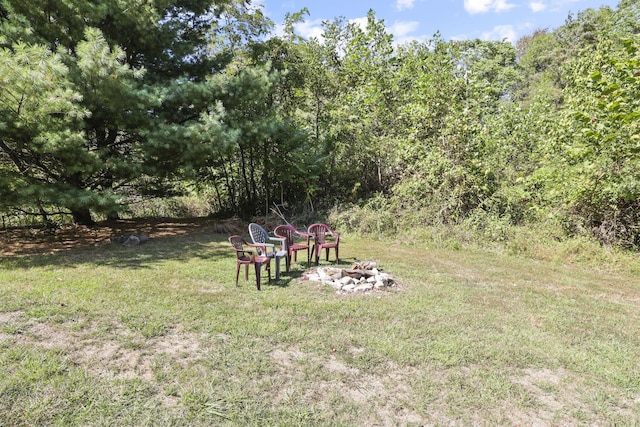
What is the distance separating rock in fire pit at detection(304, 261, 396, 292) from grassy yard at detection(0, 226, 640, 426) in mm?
161

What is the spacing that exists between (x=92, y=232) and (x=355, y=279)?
21.2 ft

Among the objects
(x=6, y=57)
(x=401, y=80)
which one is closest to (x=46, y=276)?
(x=6, y=57)

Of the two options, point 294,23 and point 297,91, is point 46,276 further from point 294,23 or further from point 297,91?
point 294,23

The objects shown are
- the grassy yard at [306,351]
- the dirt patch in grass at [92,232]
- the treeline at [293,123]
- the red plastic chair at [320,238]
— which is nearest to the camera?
the grassy yard at [306,351]

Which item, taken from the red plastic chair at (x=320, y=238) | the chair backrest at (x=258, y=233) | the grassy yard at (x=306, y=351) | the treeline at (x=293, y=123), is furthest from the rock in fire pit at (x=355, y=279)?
the treeline at (x=293, y=123)

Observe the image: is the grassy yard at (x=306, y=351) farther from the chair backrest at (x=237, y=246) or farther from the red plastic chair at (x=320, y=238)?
the red plastic chair at (x=320, y=238)

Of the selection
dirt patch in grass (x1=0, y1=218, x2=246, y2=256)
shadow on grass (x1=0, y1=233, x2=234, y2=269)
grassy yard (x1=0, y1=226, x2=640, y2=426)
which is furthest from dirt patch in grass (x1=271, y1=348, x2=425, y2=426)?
dirt patch in grass (x1=0, y1=218, x2=246, y2=256)

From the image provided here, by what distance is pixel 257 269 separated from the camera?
4.11 metres

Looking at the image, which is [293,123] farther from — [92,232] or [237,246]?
[237,246]

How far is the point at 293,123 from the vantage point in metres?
9.64

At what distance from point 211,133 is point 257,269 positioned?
390cm

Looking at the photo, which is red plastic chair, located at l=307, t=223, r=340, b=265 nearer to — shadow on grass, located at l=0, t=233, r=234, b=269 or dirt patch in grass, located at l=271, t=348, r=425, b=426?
shadow on grass, located at l=0, t=233, r=234, b=269

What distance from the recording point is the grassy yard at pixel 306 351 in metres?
2.14

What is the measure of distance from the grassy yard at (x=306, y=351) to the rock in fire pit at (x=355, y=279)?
0.53 ft
